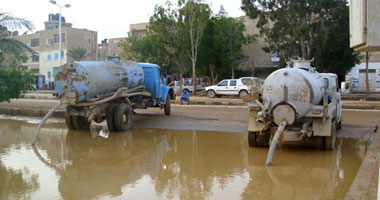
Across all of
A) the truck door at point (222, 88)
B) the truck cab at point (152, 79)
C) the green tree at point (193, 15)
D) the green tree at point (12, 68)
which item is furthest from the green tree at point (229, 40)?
the green tree at point (12, 68)

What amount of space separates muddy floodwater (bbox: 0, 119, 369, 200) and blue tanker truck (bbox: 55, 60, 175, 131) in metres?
0.86

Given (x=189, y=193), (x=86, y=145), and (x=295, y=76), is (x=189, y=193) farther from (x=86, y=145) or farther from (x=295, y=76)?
(x=86, y=145)

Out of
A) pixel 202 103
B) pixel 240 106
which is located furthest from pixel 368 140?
pixel 202 103

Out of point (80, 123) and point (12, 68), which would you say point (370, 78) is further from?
point (12, 68)

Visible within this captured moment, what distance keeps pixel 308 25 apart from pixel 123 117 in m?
17.9

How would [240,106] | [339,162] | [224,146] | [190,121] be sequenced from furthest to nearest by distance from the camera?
[240,106] → [190,121] → [224,146] → [339,162]

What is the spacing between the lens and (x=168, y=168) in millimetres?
7887

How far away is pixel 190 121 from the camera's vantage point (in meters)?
15.0

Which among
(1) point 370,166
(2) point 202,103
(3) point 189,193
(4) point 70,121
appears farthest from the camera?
(2) point 202,103

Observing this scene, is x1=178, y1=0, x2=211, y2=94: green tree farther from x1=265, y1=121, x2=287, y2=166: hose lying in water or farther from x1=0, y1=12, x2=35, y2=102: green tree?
x1=265, y1=121, x2=287, y2=166: hose lying in water

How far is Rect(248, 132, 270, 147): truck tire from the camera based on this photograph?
980cm

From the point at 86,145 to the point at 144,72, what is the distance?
5.48 m

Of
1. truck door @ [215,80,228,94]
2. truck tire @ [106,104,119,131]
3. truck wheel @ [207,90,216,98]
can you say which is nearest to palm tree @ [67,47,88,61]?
truck wheel @ [207,90,216,98]

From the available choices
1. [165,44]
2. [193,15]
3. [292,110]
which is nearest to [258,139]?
[292,110]
